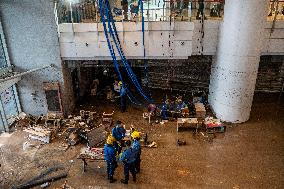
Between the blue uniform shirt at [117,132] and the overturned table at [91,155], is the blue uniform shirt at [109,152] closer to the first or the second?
the overturned table at [91,155]

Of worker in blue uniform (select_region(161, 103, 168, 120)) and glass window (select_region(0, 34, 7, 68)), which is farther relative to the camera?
worker in blue uniform (select_region(161, 103, 168, 120))

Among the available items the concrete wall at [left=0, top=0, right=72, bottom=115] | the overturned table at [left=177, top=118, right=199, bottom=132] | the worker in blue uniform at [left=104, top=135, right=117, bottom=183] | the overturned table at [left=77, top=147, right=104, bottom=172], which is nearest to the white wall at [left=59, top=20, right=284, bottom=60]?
the concrete wall at [left=0, top=0, right=72, bottom=115]

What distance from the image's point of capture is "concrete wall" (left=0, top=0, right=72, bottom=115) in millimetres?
11602

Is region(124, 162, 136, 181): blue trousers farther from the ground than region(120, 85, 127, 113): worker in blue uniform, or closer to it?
closer to it

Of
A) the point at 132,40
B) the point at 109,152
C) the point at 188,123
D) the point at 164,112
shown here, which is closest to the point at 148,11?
the point at 132,40

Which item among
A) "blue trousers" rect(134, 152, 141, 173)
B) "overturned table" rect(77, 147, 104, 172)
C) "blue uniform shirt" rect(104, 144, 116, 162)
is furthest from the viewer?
"overturned table" rect(77, 147, 104, 172)

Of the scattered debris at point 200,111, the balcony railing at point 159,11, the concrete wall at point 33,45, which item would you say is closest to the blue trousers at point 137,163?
the scattered debris at point 200,111

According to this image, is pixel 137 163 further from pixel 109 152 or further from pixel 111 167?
pixel 109 152

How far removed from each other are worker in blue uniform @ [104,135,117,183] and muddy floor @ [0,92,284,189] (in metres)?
0.39

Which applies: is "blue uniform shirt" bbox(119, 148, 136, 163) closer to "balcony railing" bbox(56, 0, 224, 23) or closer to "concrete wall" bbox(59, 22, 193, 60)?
"concrete wall" bbox(59, 22, 193, 60)

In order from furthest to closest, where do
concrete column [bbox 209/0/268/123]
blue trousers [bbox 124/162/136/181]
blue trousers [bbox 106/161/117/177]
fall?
concrete column [bbox 209/0/268/123] → blue trousers [bbox 106/161/117/177] → blue trousers [bbox 124/162/136/181]

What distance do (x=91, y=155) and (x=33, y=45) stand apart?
5.92 metres

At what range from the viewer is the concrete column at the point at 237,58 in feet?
35.6

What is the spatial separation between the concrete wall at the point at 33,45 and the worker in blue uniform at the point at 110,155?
5.37m
